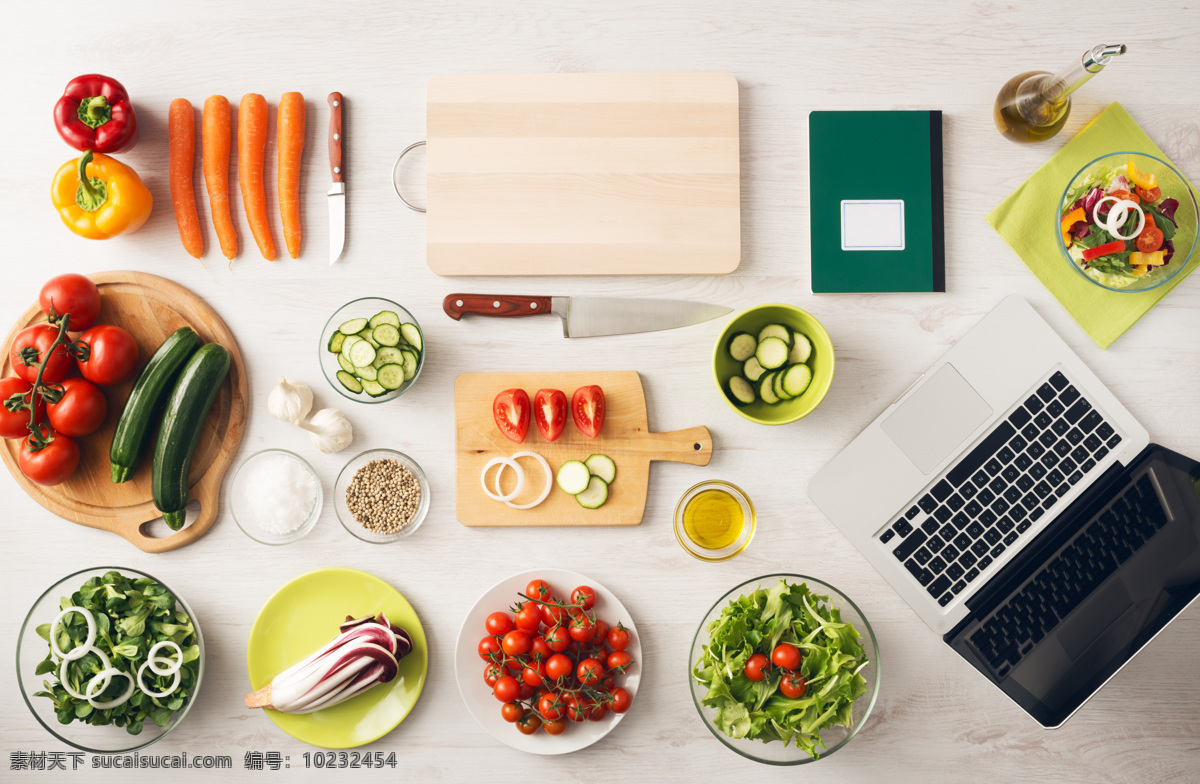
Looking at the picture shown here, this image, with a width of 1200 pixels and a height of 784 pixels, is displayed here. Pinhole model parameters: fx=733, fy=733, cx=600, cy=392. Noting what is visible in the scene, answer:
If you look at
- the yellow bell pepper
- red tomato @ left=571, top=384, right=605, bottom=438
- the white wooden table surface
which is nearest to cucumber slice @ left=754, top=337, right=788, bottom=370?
the white wooden table surface

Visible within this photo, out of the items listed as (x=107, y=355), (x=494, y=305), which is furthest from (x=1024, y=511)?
(x=107, y=355)

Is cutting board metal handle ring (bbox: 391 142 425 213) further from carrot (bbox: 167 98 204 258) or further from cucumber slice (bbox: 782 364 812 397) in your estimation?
cucumber slice (bbox: 782 364 812 397)

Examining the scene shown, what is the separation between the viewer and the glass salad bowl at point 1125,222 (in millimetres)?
1572

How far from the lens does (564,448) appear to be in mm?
1638

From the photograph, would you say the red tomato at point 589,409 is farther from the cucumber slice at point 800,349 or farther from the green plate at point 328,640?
the green plate at point 328,640

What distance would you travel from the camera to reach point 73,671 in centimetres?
149

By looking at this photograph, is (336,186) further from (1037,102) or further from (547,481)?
(1037,102)

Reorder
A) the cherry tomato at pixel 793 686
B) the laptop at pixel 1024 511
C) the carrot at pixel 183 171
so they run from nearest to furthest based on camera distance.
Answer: the cherry tomato at pixel 793 686 < the laptop at pixel 1024 511 < the carrot at pixel 183 171

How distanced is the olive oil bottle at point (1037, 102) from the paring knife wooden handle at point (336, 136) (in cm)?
147

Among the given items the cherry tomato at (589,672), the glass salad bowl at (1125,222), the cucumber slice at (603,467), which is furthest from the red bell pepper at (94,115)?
the glass salad bowl at (1125,222)

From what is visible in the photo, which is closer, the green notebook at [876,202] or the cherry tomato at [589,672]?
the cherry tomato at [589,672]

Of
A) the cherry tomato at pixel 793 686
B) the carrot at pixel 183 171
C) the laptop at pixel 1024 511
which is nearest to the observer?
the cherry tomato at pixel 793 686

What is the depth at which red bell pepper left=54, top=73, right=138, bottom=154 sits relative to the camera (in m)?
1.56

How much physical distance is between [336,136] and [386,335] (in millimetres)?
471
